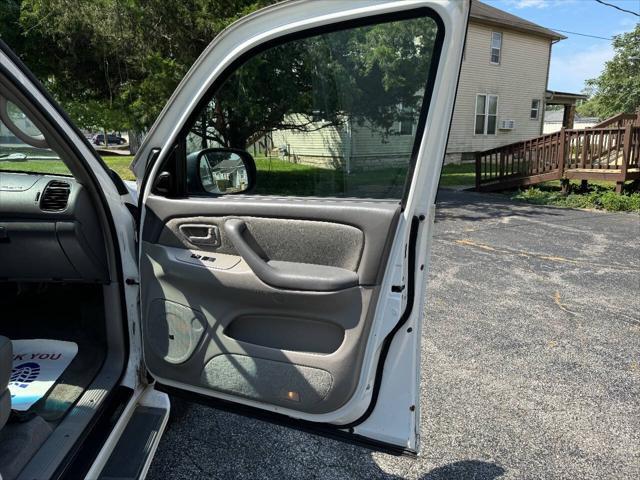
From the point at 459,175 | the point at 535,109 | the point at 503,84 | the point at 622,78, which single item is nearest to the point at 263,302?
the point at 459,175

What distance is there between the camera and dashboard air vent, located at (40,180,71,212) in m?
2.06

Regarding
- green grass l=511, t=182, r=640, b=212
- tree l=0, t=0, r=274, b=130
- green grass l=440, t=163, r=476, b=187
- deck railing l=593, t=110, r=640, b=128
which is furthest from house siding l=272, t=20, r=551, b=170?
tree l=0, t=0, r=274, b=130

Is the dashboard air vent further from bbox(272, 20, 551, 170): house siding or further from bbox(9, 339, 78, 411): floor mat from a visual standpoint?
bbox(272, 20, 551, 170): house siding

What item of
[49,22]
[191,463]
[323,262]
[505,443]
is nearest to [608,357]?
[505,443]

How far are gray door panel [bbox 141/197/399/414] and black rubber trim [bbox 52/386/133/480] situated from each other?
0.18m

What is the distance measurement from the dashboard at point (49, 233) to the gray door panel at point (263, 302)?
29 cm

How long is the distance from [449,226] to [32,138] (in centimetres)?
731

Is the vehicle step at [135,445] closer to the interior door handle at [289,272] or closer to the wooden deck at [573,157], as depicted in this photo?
the interior door handle at [289,272]

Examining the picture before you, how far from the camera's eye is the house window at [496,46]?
18.5 meters

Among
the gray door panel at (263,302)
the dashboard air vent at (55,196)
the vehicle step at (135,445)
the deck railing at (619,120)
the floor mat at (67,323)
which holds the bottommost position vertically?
the vehicle step at (135,445)

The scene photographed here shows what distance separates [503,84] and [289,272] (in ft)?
66.5

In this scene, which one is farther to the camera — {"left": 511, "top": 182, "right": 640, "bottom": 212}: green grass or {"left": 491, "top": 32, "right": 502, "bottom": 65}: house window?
{"left": 491, "top": 32, "right": 502, "bottom": 65}: house window

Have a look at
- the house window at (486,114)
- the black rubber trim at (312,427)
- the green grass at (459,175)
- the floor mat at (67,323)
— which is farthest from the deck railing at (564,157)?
the floor mat at (67,323)

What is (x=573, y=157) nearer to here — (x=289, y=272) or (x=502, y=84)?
(x=502, y=84)
